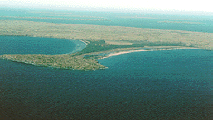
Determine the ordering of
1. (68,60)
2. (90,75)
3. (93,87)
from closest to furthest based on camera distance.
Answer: (93,87) → (90,75) → (68,60)

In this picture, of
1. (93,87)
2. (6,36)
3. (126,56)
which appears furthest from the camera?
(6,36)

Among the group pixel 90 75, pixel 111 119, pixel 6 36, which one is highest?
pixel 6 36

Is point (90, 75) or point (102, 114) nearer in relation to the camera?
point (102, 114)

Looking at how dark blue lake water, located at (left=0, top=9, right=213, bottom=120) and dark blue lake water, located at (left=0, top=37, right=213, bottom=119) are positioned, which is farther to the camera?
dark blue lake water, located at (left=0, top=37, right=213, bottom=119)

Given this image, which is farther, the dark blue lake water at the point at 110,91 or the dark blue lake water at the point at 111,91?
the dark blue lake water at the point at 110,91

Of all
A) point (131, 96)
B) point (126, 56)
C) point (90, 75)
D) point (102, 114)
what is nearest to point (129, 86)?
point (131, 96)

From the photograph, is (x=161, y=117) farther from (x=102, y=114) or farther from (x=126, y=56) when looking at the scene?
(x=126, y=56)

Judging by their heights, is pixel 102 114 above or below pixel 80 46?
below
